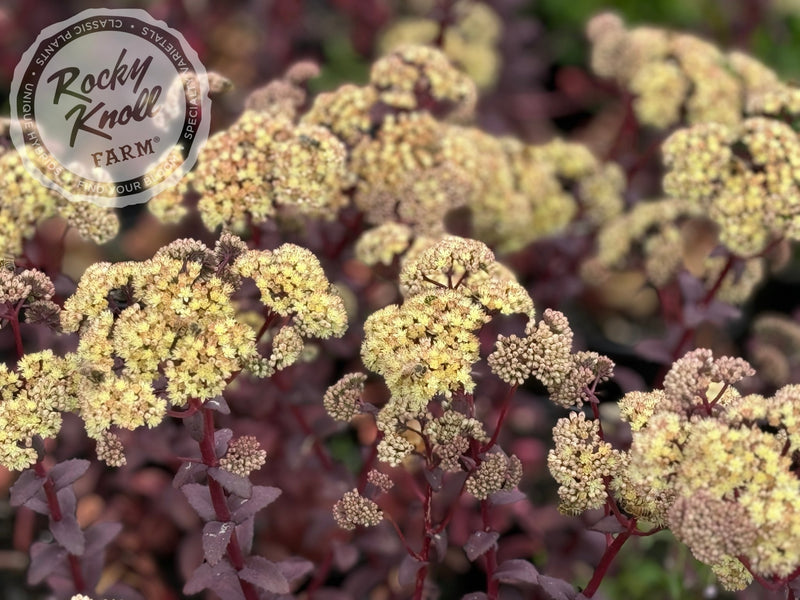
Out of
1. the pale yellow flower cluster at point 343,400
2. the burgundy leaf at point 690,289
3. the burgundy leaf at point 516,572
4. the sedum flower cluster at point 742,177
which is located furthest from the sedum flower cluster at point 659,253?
Result: the pale yellow flower cluster at point 343,400

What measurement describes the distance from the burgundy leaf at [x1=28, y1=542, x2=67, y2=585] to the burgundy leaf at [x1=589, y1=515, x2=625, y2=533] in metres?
1.64

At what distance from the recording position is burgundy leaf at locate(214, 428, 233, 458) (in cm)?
226

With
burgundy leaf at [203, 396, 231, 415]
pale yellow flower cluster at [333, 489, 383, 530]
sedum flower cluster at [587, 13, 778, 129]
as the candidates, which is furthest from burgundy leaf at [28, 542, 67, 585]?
sedum flower cluster at [587, 13, 778, 129]

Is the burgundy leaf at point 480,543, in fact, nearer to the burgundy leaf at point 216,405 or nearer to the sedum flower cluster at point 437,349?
the sedum flower cluster at point 437,349

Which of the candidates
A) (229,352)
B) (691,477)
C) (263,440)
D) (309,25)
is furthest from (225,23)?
(691,477)

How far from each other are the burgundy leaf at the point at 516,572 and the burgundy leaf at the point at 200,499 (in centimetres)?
85

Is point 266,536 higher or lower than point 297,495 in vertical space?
lower

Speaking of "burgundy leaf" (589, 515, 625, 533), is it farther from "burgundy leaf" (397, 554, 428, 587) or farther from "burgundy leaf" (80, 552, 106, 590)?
"burgundy leaf" (80, 552, 106, 590)

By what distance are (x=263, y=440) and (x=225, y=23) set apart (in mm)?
3517

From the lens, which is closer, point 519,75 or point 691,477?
point 691,477

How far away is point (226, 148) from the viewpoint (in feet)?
8.82

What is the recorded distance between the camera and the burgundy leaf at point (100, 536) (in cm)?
263

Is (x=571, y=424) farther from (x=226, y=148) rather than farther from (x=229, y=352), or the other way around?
(x=226, y=148)

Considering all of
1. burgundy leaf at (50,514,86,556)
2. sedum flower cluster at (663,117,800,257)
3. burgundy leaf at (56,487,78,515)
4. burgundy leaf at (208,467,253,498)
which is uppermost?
sedum flower cluster at (663,117,800,257)
